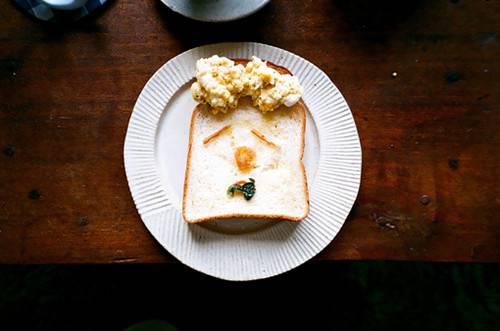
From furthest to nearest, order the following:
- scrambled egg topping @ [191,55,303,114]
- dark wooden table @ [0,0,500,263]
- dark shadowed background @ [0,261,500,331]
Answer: dark shadowed background @ [0,261,500,331]
dark wooden table @ [0,0,500,263]
scrambled egg topping @ [191,55,303,114]

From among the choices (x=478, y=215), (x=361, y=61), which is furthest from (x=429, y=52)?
(x=478, y=215)

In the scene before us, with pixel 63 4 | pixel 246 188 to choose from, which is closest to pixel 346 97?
pixel 246 188

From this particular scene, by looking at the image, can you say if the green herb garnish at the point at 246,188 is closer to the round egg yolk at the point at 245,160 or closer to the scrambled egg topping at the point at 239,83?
the round egg yolk at the point at 245,160

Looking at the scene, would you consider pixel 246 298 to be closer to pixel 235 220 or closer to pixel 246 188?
pixel 235 220

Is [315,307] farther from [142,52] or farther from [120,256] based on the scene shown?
[142,52]

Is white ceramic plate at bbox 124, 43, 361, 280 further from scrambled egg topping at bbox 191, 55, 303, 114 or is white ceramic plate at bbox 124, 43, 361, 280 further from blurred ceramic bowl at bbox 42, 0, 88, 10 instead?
blurred ceramic bowl at bbox 42, 0, 88, 10

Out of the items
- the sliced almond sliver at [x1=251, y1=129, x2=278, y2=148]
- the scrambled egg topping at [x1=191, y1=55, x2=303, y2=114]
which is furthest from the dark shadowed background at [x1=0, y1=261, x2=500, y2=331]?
the scrambled egg topping at [x1=191, y1=55, x2=303, y2=114]

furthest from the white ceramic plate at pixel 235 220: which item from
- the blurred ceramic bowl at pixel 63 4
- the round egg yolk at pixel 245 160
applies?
the blurred ceramic bowl at pixel 63 4
